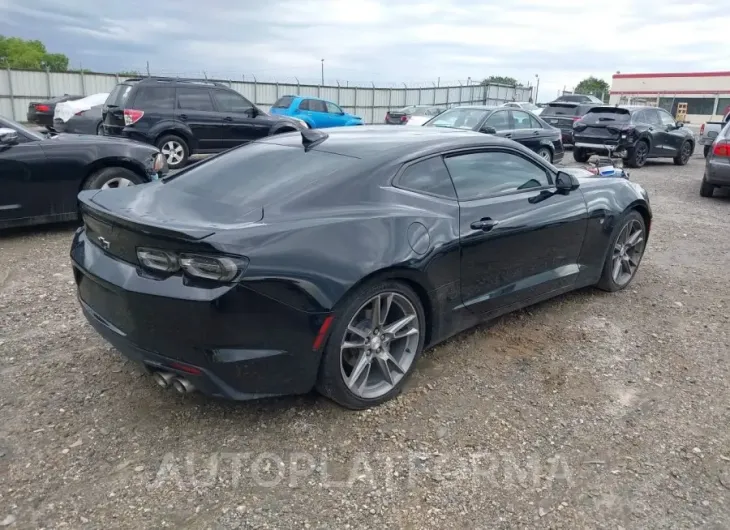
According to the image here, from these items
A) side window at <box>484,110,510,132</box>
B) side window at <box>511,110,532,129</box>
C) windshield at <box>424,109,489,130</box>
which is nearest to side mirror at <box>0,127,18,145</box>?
windshield at <box>424,109,489,130</box>

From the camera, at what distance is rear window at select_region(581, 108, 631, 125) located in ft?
47.0

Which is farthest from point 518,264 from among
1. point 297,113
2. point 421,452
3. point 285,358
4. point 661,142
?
point 297,113

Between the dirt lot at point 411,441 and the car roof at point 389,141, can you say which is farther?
the car roof at point 389,141

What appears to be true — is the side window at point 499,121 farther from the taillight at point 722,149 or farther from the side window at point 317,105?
the side window at point 317,105

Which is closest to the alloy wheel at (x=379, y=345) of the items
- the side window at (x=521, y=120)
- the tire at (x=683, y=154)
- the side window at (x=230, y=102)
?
the side window at (x=230, y=102)

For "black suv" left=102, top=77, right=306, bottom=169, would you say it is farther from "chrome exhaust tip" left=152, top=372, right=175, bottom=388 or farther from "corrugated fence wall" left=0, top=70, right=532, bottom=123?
"corrugated fence wall" left=0, top=70, right=532, bottom=123

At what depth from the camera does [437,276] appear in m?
3.40

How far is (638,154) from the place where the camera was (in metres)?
14.5

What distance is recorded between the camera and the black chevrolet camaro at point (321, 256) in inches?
107

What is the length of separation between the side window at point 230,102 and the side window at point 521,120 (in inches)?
220

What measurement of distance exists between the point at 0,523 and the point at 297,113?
1796cm

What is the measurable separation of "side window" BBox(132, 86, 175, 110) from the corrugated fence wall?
1634 centimetres

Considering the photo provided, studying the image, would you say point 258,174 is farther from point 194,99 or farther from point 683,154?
point 683,154

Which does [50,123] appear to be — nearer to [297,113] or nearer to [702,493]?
[297,113]
